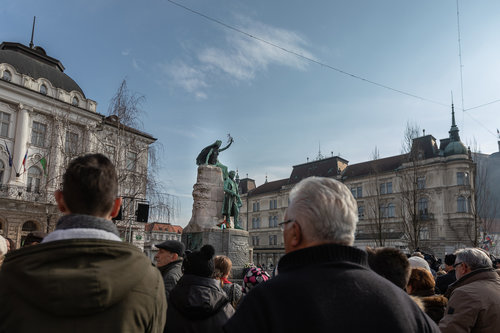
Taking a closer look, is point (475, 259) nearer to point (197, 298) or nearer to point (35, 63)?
point (197, 298)

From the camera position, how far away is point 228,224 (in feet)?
43.4

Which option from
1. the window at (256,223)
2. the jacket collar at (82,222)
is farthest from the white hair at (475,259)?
the window at (256,223)

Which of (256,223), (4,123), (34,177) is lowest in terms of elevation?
(256,223)

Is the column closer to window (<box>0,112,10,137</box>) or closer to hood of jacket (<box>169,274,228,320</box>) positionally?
window (<box>0,112,10,137</box>)

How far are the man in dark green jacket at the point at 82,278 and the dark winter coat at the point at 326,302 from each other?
464 millimetres

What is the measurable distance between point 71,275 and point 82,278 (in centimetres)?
4

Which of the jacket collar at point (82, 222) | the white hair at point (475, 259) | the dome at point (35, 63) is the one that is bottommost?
the white hair at point (475, 259)

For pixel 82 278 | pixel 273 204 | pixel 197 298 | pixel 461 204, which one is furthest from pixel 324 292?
pixel 273 204

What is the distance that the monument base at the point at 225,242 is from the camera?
476 inches

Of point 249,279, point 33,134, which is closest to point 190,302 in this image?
point 249,279

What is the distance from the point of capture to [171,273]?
13.8ft

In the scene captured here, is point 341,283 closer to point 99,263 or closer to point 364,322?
point 364,322

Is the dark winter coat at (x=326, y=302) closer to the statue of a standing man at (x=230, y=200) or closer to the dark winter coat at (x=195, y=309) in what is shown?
the dark winter coat at (x=195, y=309)

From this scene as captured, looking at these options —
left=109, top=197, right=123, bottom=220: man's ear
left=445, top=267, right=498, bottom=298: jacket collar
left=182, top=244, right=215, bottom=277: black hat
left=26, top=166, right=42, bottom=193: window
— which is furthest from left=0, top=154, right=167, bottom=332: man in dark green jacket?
left=26, top=166, right=42, bottom=193: window
